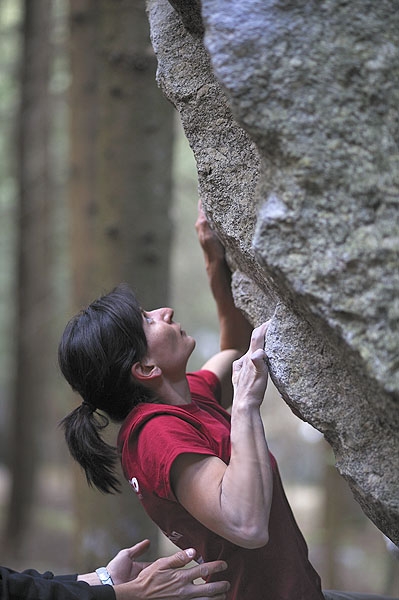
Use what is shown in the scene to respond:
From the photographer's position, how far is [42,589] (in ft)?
7.28

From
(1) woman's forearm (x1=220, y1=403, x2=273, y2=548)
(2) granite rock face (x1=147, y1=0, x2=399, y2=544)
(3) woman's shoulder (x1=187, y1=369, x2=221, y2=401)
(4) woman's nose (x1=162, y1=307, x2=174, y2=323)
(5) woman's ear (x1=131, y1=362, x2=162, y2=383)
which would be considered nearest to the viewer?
(2) granite rock face (x1=147, y1=0, x2=399, y2=544)

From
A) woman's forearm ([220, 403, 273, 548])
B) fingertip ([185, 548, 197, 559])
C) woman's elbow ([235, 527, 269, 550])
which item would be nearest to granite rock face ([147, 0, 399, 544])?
woman's forearm ([220, 403, 273, 548])

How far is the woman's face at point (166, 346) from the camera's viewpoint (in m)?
2.35

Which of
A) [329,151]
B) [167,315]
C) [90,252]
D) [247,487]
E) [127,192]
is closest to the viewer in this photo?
[329,151]

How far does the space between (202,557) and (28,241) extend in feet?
23.0

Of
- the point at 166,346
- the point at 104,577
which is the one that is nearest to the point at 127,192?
the point at 166,346

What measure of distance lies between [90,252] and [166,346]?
321 cm

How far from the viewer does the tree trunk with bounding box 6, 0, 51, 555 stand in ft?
27.2

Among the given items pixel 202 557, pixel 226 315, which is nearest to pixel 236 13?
pixel 226 315

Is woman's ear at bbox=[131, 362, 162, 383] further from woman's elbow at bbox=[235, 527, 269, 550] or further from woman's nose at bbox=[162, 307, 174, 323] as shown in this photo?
woman's elbow at bbox=[235, 527, 269, 550]

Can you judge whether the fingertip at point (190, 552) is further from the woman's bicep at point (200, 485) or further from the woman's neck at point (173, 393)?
the woman's neck at point (173, 393)

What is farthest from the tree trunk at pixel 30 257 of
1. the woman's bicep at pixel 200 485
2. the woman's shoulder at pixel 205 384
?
the woman's bicep at pixel 200 485

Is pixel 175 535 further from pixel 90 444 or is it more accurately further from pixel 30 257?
pixel 30 257

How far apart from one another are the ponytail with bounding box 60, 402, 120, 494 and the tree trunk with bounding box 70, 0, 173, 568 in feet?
7.03
